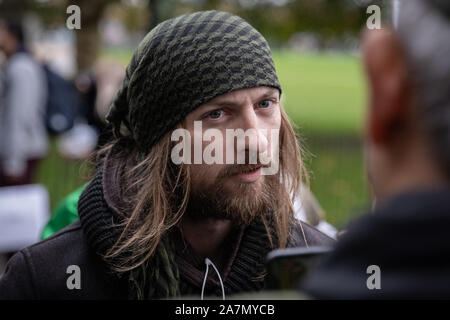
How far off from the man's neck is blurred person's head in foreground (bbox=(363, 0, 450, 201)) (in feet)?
4.20

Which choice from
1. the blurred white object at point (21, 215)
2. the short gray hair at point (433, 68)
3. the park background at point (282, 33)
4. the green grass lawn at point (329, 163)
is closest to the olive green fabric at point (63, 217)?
the green grass lawn at point (329, 163)

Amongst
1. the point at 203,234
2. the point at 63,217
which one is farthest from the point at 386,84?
the point at 63,217

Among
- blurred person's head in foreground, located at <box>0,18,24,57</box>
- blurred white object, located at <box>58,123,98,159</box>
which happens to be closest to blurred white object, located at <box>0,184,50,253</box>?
blurred person's head in foreground, located at <box>0,18,24,57</box>

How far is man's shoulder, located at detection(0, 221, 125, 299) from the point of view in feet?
6.61

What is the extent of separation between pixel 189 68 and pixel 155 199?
0.43 metres

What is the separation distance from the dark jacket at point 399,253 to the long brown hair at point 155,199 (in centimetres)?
114

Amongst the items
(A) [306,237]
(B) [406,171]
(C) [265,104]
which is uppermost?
(C) [265,104]

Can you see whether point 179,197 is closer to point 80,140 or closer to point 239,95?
point 239,95

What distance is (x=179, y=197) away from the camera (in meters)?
2.17

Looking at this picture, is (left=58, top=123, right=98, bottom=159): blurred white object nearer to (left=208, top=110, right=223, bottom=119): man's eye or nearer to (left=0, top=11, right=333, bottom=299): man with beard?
(left=0, top=11, right=333, bottom=299): man with beard

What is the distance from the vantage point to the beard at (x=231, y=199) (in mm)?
2072

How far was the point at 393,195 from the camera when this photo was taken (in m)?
0.94

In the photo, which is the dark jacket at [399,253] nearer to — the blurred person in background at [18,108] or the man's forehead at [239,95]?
the man's forehead at [239,95]
